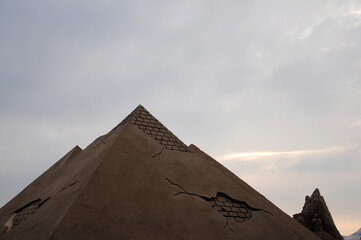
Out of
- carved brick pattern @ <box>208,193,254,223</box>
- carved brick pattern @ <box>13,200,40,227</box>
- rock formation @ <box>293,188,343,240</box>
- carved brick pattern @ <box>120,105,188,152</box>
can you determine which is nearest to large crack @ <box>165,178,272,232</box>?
carved brick pattern @ <box>208,193,254,223</box>

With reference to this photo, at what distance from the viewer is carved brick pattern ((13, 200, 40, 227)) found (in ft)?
18.8

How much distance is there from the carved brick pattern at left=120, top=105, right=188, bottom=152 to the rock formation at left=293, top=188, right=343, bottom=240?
229 inches

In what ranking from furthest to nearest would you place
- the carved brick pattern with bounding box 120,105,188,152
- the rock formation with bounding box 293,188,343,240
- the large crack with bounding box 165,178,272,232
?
the rock formation with bounding box 293,188,343,240 → the carved brick pattern with bounding box 120,105,188,152 → the large crack with bounding box 165,178,272,232

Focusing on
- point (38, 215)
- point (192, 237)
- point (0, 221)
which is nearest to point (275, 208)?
point (192, 237)

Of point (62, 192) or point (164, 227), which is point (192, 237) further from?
point (62, 192)

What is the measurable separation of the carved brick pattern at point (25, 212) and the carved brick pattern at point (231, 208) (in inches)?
144

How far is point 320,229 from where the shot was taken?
359 inches

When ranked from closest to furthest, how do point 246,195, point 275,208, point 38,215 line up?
point 38,215, point 246,195, point 275,208

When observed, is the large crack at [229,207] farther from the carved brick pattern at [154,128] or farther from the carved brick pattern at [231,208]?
the carved brick pattern at [154,128]

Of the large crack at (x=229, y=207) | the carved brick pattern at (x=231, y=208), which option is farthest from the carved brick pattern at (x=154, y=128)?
the carved brick pattern at (x=231, y=208)

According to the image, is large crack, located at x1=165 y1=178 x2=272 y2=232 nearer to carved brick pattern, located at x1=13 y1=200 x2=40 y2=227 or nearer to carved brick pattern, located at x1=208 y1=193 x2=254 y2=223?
carved brick pattern, located at x1=208 y1=193 x2=254 y2=223

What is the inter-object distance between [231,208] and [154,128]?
8.17 feet

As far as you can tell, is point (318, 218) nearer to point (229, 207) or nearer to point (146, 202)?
point (229, 207)

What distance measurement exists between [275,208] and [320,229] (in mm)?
3663
